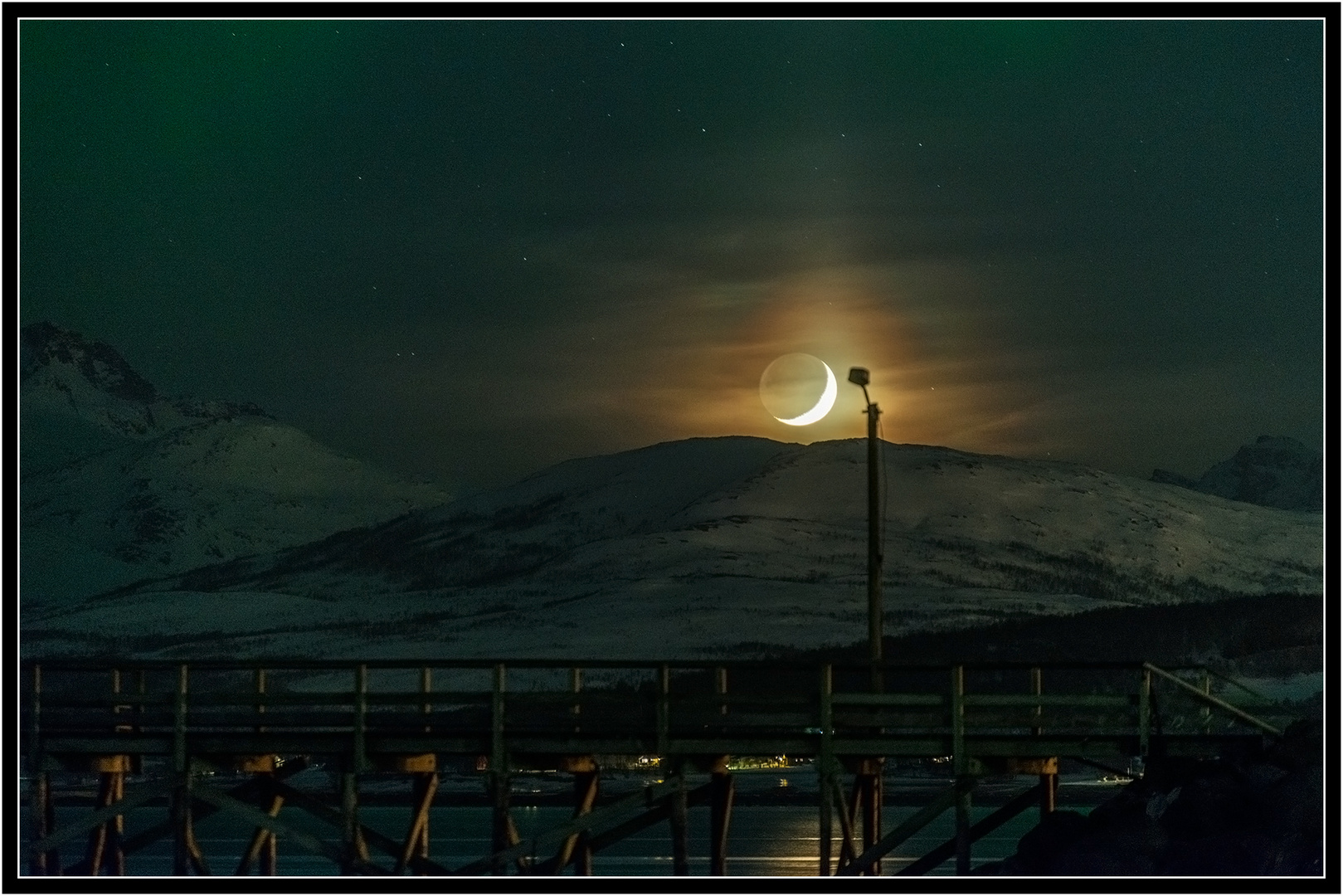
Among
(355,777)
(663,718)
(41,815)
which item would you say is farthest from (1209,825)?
(41,815)

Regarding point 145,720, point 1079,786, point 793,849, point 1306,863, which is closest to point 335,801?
point 793,849

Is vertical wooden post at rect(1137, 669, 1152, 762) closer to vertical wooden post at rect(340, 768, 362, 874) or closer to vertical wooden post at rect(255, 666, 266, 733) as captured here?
vertical wooden post at rect(340, 768, 362, 874)

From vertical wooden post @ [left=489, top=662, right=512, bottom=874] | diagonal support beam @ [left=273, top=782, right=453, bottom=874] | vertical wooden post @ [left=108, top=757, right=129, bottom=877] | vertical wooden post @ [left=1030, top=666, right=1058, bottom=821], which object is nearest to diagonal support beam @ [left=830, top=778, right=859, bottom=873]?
vertical wooden post @ [left=1030, top=666, right=1058, bottom=821]

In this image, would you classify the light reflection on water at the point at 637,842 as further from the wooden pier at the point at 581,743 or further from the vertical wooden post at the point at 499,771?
the vertical wooden post at the point at 499,771

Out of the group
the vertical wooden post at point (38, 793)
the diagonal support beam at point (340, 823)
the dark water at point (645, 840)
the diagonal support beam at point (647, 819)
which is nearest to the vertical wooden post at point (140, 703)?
the vertical wooden post at point (38, 793)

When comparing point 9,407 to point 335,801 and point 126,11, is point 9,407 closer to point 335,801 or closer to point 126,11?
point 126,11

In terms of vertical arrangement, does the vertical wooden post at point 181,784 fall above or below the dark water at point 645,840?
above
